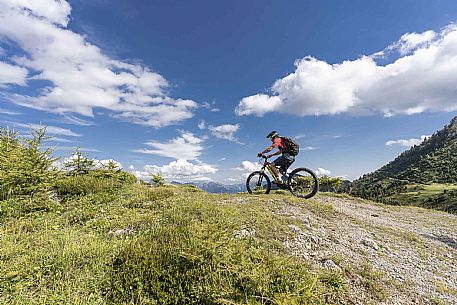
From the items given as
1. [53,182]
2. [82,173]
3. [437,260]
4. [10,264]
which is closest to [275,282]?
[10,264]

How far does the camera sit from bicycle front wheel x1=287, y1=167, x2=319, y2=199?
37.3 feet

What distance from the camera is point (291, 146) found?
11.1 m

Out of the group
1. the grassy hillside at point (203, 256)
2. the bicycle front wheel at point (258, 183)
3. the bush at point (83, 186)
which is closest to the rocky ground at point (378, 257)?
the grassy hillside at point (203, 256)

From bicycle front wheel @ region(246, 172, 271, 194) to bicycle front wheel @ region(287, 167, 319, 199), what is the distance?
1610 mm

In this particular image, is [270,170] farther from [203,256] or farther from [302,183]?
[203,256]

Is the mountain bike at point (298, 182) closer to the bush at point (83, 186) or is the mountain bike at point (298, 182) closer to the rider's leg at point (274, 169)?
the rider's leg at point (274, 169)

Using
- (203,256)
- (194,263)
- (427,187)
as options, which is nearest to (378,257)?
(203,256)

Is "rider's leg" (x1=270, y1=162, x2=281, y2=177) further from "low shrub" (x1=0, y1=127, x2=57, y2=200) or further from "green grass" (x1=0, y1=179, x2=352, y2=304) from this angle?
"low shrub" (x1=0, y1=127, x2=57, y2=200)

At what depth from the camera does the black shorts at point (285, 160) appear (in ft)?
37.4

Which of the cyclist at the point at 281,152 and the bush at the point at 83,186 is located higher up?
the cyclist at the point at 281,152

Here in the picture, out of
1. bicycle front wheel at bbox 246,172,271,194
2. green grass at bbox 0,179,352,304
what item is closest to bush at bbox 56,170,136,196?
green grass at bbox 0,179,352,304

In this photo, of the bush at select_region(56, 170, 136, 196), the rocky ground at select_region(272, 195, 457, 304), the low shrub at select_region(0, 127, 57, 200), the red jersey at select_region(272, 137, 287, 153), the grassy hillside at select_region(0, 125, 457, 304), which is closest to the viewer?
the grassy hillside at select_region(0, 125, 457, 304)

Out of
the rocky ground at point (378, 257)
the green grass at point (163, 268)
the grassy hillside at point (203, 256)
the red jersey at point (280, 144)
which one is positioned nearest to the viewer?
the green grass at point (163, 268)

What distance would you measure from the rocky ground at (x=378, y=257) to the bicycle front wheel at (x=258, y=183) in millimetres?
4387
